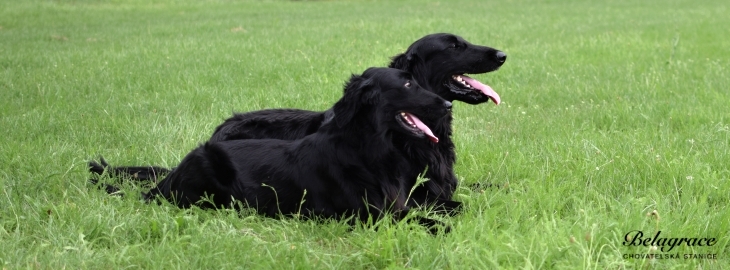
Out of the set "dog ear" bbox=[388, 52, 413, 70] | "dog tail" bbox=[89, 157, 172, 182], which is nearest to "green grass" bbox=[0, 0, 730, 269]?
"dog tail" bbox=[89, 157, 172, 182]

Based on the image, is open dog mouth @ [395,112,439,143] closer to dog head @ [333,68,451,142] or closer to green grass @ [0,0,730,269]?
dog head @ [333,68,451,142]

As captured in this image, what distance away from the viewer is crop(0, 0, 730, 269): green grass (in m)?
3.42

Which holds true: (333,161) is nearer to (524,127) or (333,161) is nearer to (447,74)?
(447,74)

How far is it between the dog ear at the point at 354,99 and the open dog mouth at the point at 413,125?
19 cm

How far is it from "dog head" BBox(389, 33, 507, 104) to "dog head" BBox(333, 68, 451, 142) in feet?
2.66

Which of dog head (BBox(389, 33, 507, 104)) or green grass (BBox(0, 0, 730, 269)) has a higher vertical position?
dog head (BBox(389, 33, 507, 104))

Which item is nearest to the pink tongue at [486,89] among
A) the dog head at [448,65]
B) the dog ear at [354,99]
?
the dog head at [448,65]

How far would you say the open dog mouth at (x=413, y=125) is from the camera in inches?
163

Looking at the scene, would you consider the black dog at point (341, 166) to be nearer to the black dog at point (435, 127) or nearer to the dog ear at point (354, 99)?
the dog ear at point (354, 99)

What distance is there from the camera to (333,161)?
4.20m

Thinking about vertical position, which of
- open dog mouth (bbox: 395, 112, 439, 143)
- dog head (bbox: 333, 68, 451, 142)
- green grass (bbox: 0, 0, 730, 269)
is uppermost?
dog head (bbox: 333, 68, 451, 142)

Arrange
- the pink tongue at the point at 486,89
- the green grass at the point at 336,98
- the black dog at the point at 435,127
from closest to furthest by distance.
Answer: the green grass at the point at 336,98 < the black dog at the point at 435,127 < the pink tongue at the point at 486,89

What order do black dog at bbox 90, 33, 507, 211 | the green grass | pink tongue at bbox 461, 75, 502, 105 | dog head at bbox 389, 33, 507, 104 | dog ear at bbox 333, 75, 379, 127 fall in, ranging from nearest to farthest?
the green grass
dog ear at bbox 333, 75, 379, 127
black dog at bbox 90, 33, 507, 211
pink tongue at bbox 461, 75, 502, 105
dog head at bbox 389, 33, 507, 104

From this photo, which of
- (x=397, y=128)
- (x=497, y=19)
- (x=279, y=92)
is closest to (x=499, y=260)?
(x=397, y=128)
